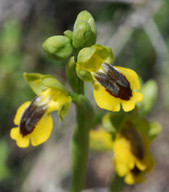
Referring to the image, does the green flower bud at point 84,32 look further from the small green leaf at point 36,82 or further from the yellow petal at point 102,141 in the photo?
the yellow petal at point 102,141

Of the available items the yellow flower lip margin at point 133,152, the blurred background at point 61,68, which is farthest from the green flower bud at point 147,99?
the blurred background at point 61,68

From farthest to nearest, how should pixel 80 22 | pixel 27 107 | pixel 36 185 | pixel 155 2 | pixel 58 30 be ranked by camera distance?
pixel 58 30, pixel 155 2, pixel 36 185, pixel 27 107, pixel 80 22

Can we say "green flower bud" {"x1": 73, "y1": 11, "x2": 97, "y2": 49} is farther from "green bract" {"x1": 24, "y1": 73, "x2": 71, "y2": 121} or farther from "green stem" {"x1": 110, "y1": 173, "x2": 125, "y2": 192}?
"green stem" {"x1": 110, "y1": 173, "x2": 125, "y2": 192}

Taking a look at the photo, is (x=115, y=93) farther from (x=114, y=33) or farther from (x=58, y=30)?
(x=58, y=30)

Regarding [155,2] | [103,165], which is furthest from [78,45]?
[155,2]

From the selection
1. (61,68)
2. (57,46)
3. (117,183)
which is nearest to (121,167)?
(117,183)

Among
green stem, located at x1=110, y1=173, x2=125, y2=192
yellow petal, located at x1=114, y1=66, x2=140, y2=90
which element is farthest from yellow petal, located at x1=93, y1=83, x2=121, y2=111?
green stem, located at x1=110, y1=173, x2=125, y2=192

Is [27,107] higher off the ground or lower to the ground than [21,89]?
higher
